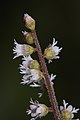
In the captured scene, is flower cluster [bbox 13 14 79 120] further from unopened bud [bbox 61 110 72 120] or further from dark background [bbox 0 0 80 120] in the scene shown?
dark background [bbox 0 0 80 120]

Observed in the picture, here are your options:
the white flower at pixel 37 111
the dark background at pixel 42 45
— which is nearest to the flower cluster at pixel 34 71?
the white flower at pixel 37 111

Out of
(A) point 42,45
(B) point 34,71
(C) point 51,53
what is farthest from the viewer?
(A) point 42,45

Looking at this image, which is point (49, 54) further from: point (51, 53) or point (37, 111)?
point (37, 111)

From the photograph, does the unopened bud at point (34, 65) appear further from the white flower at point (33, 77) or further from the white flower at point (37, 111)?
the white flower at point (37, 111)

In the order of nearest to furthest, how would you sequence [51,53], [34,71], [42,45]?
[34,71], [51,53], [42,45]

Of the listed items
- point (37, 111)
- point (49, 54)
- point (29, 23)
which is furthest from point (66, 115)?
point (29, 23)

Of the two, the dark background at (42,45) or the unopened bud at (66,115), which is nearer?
the unopened bud at (66,115)

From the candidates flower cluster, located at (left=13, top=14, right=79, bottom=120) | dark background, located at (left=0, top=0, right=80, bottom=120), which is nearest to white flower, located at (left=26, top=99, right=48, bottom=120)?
flower cluster, located at (left=13, top=14, right=79, bottom=120)

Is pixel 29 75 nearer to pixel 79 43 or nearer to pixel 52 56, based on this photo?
pixel 52 56
